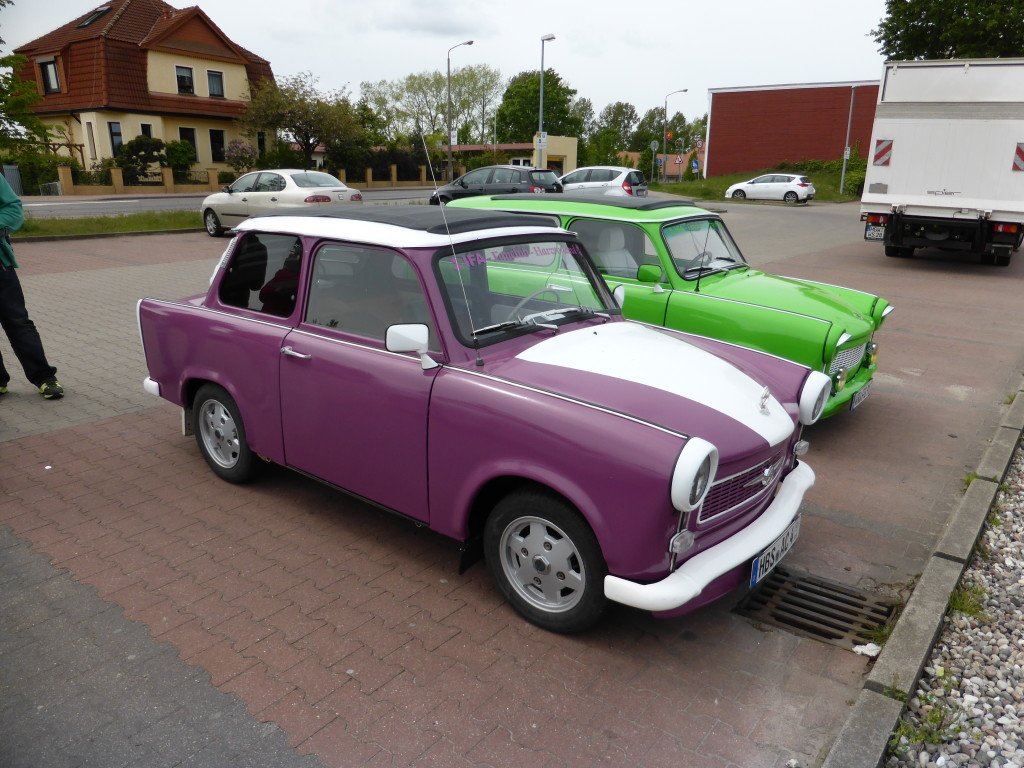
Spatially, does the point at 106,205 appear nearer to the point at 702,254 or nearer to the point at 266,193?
the point at 266,193

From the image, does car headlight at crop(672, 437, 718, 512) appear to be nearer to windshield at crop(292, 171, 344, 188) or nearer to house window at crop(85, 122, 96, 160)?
windshield at crop(292, 171, 344, 188)

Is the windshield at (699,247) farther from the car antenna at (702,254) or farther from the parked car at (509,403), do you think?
the parked car at (509,403)

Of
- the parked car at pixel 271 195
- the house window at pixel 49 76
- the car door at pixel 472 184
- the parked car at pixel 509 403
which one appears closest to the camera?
the parked car at pixel 509 403

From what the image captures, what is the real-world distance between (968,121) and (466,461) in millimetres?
14051

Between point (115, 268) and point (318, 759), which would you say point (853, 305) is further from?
point (115, 268)

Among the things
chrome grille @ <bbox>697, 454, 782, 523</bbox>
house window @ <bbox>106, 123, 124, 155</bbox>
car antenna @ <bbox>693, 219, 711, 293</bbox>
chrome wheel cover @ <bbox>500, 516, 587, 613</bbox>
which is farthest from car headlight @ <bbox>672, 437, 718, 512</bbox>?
house window @ <bbox>106, 123, 124, 155</bbox>

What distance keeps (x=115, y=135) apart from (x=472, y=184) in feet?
87.8

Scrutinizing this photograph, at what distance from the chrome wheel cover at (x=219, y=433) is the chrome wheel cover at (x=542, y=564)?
2.15 metres

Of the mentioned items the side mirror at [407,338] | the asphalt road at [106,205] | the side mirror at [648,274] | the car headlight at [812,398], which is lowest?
the asphalt road at [106,205]

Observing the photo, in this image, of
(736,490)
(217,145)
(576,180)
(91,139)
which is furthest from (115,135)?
(736,490)

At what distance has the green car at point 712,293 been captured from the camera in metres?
5.70

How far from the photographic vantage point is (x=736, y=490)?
334 cm

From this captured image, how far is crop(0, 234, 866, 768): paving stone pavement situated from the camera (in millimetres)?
2852

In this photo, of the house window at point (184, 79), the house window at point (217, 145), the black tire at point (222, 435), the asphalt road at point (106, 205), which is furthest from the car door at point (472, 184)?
the house window at point (184, 79)
